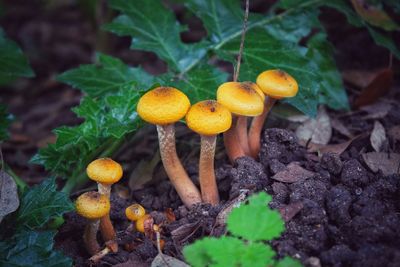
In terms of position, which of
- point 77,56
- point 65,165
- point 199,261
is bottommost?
point 77,56

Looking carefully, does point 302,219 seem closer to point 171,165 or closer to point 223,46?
point 171,165

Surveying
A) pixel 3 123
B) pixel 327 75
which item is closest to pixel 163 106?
pixel 3 123

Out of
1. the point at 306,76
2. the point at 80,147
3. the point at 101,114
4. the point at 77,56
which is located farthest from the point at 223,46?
the point at 77,56

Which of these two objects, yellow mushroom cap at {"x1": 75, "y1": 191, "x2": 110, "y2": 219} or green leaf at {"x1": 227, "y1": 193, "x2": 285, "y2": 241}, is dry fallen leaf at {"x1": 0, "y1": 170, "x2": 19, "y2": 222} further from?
green leaf at {"x1": 227, "y1": 193, "x2": 285, "y2": 241}

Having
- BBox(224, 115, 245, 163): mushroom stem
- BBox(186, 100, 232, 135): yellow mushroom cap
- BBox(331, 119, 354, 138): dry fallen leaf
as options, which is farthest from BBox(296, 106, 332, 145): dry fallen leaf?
BBox(186, 100, 232, 135): yellow mushroom cap

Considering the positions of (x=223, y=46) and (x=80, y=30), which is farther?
(x=80, y=30)

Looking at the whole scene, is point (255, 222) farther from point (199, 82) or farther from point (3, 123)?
point (3, 123)
